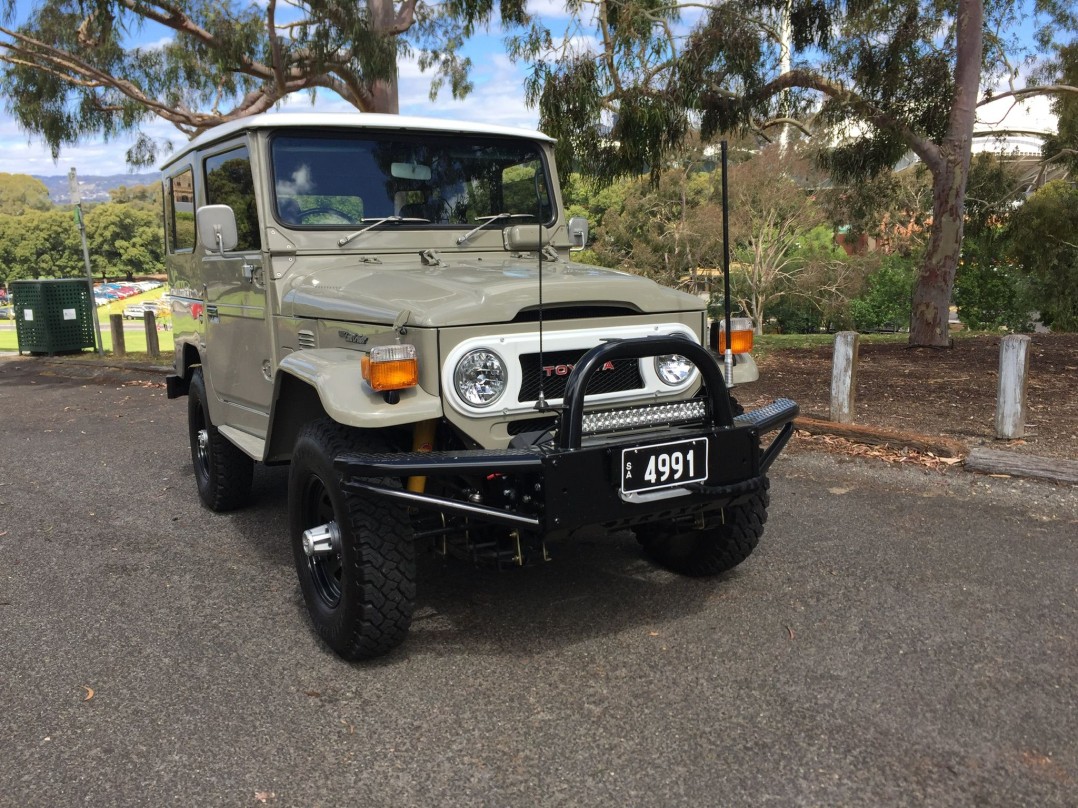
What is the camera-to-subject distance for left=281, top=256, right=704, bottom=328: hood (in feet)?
10.7

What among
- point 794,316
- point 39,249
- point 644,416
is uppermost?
point 39,249

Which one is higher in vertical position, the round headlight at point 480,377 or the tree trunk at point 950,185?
the tree trunk at point 950,185

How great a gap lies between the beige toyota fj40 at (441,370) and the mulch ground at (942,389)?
11.4ft

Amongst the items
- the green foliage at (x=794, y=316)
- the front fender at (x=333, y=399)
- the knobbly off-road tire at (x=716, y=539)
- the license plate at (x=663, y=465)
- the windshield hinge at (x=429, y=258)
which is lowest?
the green foliage at (x=794, y=316)

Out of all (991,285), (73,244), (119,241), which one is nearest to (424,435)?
(991,285)

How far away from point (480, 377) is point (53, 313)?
621 inches

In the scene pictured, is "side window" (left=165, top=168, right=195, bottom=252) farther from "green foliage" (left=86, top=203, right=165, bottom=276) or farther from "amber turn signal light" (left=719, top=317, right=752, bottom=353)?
"green foliage" (left=86, top=203, right=165, bottom=276)

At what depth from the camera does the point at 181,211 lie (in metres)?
5.50

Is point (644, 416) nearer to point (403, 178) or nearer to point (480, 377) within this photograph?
point (480, 377)

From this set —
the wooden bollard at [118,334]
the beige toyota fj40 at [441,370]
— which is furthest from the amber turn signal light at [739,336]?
the wooden bollard at [118,334]

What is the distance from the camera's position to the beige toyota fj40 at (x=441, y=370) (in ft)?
10.1

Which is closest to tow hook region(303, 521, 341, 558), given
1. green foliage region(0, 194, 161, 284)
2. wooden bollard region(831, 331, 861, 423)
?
wooden bollard region(831, 331, 861, 423)

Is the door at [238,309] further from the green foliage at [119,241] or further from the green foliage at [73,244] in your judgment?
the green foliage at [119,241]

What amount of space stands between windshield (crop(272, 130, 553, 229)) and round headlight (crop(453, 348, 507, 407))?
4.49 feet
